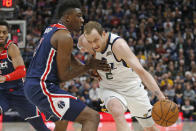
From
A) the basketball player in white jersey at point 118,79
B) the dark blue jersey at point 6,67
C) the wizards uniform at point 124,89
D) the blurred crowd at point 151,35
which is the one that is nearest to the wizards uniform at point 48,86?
the basketball player in white jersey at point 118,79

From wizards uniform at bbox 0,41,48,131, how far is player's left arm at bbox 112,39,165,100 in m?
1.55

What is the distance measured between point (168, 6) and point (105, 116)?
7.58 m

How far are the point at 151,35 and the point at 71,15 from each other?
1104cm

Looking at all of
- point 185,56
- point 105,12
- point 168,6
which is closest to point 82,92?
point 185,56

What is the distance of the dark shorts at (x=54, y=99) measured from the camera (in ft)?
11.9

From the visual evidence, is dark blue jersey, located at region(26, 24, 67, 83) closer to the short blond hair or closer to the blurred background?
the short blond hair

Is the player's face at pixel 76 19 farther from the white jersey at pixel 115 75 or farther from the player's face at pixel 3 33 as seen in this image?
the player's face at pixel 3 33

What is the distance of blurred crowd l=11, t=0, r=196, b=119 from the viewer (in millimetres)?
11492

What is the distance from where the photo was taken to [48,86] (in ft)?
12.3

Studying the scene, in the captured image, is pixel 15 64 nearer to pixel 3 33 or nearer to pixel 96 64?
pixel 3 33

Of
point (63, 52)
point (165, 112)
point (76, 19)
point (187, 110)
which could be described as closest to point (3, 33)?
point (76, 19)

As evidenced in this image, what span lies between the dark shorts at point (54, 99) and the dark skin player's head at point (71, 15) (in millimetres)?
677

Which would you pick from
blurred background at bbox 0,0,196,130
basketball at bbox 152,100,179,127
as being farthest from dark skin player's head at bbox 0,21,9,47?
blurred background at bbox 0,0,196,130

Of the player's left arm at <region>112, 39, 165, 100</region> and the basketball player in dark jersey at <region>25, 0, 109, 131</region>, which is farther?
the player's left arm at <region>112, 39, 165, 100</region>
